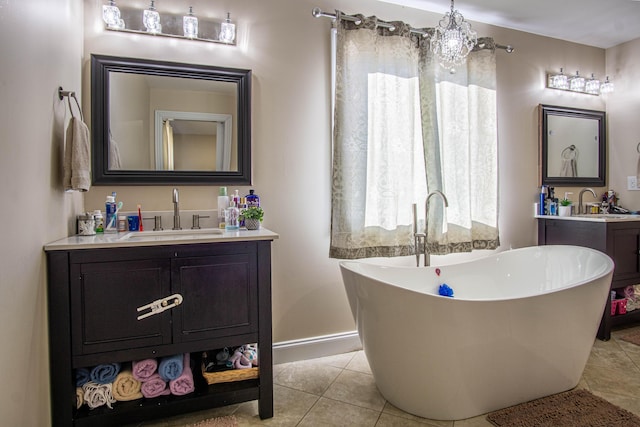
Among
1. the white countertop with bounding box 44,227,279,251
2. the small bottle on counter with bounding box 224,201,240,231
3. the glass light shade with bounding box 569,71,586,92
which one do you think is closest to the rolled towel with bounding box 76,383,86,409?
the white countertop with bounding box 44,227,279,251

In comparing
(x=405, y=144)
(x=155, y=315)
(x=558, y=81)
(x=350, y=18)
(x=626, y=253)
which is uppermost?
(x=350, y=18)

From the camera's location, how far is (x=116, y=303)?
1.60 meters

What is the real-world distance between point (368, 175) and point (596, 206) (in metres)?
2.36

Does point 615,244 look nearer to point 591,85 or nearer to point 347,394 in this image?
point 591,85

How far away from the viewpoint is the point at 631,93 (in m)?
3.36

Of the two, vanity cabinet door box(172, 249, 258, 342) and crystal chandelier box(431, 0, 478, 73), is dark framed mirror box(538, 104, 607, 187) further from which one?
vanity cabinet door box(172, 249, 258, 342)

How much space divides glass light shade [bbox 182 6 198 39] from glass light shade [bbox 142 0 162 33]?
0.14m

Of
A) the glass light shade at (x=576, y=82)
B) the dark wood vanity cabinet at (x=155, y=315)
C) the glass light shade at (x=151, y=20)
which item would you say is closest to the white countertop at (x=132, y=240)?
the dark wood vanity cabinet at (x=155, y=315)

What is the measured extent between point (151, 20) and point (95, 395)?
193cm

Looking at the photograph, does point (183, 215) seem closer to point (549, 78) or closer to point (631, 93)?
point (549, 78)

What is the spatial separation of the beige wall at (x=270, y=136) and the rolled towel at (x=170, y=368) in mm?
442

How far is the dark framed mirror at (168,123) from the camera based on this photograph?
6.72ft

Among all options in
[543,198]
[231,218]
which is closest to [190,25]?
[231,218]

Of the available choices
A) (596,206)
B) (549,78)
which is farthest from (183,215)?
(596,206)
